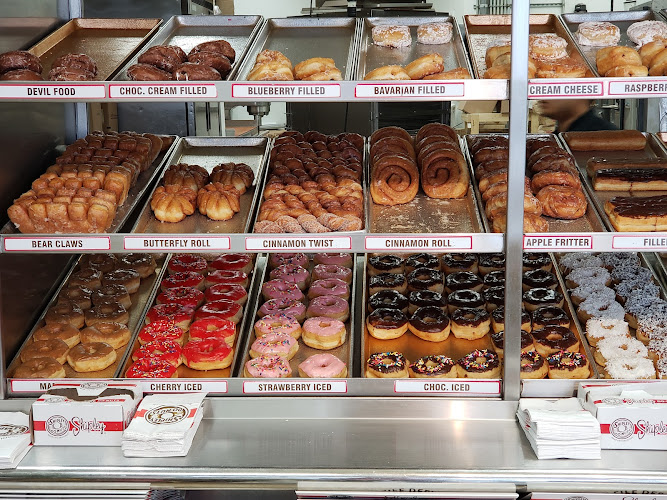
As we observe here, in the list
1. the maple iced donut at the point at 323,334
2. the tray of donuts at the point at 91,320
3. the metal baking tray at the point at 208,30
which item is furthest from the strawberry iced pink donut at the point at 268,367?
the metal baking tray at the point at 208,30

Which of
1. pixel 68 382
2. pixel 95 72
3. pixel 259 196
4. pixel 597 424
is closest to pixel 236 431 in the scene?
pixel 68 382

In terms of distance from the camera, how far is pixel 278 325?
3.28 meters

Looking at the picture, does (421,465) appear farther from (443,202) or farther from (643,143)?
(643,143)

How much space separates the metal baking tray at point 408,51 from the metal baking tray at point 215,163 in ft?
2.56

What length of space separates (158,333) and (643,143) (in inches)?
100.0

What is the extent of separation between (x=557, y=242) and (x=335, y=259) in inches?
59.4

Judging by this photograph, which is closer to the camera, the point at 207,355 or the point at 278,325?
the point at 207,355

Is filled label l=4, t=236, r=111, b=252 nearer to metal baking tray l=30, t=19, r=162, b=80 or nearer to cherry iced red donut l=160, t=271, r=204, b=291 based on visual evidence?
metal baking tray l=30, t=19, r=162, b=80

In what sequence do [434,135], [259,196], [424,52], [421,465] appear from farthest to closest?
[434,135], [259,196], [424,52], [421,465]

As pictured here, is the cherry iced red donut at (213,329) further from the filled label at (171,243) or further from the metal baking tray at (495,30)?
the metal baking tray at (495,30)

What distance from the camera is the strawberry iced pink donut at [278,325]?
323cm

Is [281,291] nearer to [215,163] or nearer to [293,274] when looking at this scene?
[293,274]

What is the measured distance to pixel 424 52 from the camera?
309 centimetres

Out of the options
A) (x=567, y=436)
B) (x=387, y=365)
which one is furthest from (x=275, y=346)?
(x=567, y=436)
